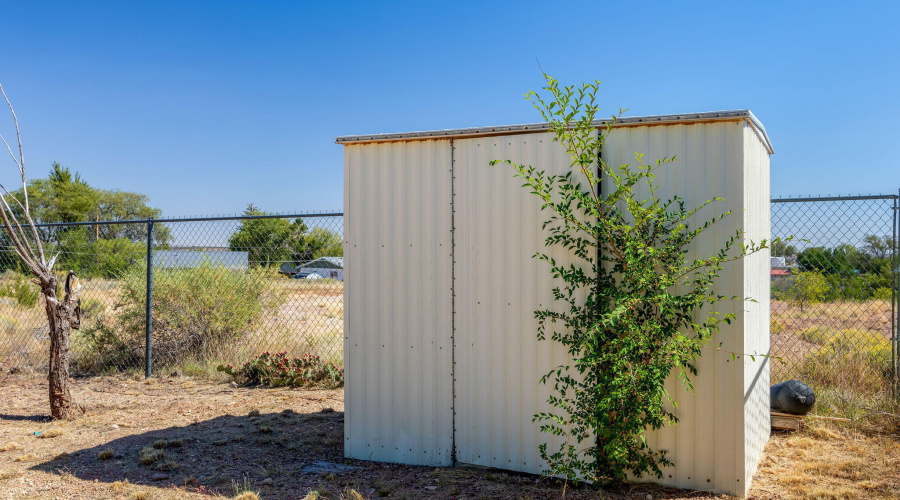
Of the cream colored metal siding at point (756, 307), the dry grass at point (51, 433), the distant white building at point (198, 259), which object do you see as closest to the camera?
the cream colored metal siding at point (756, 307)

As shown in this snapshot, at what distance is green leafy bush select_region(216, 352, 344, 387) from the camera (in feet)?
24.4

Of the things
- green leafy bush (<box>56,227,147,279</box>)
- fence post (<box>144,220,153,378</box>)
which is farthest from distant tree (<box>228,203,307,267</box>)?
green leafy bush (<box>56,227,147,279</box>)

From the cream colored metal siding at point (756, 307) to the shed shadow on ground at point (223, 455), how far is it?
9.65 feet

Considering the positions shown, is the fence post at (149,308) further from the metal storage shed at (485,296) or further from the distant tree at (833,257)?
the distant tree at (833,257)

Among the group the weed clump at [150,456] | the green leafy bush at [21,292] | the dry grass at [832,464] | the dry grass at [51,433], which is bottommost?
the dry grass at [51,433]

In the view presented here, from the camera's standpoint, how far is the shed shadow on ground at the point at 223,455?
14.1 feet

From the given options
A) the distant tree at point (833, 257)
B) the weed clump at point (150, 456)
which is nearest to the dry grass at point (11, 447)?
the weed clump at point (150, 456)

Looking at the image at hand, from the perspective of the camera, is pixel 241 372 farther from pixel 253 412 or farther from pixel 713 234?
pixel 713 234

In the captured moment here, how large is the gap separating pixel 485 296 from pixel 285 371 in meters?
3.97

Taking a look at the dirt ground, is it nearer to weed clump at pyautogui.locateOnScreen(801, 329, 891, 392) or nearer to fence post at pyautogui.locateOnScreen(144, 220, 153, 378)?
weed clump at pyautogui.locateOnScreen(801, 329, 891, 392)

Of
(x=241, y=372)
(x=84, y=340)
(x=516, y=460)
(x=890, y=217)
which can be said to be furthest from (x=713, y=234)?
(x=84, y=340)

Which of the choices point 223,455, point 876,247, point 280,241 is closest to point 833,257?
point 876,247

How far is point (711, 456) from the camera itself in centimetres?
390

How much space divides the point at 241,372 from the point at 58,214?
108 ft
